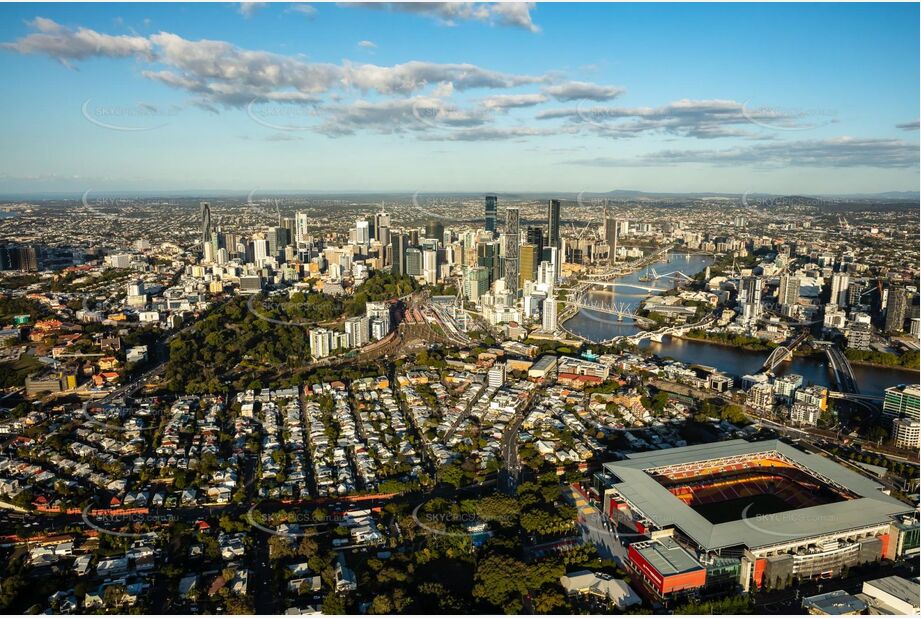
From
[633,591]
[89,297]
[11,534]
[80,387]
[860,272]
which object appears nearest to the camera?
[633,591]

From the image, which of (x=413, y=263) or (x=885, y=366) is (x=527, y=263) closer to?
(x=413, y=263)

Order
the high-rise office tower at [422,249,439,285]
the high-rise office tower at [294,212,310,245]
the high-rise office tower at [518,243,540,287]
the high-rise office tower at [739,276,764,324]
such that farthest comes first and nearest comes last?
the high-rise office tower at [294,212,310,245]
the high-rise office tower at [422,249,439,285]
the high-rise office tower at [518,243,540,287]
the high-rise office tower at [739,276,764,324]

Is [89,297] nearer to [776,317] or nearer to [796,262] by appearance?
[776,317]

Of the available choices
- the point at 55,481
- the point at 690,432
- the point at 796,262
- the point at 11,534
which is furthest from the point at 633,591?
the point at 796,262

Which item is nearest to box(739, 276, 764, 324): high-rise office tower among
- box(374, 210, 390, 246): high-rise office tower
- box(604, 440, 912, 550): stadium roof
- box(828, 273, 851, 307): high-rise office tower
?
box(828, 273, 851, 307): high-rise office tower

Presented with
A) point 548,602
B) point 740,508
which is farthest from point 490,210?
point 548,602

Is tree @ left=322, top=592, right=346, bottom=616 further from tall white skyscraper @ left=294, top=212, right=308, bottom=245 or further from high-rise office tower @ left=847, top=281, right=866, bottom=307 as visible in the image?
tall white skyscraper @ left=294, top=212, right=308, bottom=245
